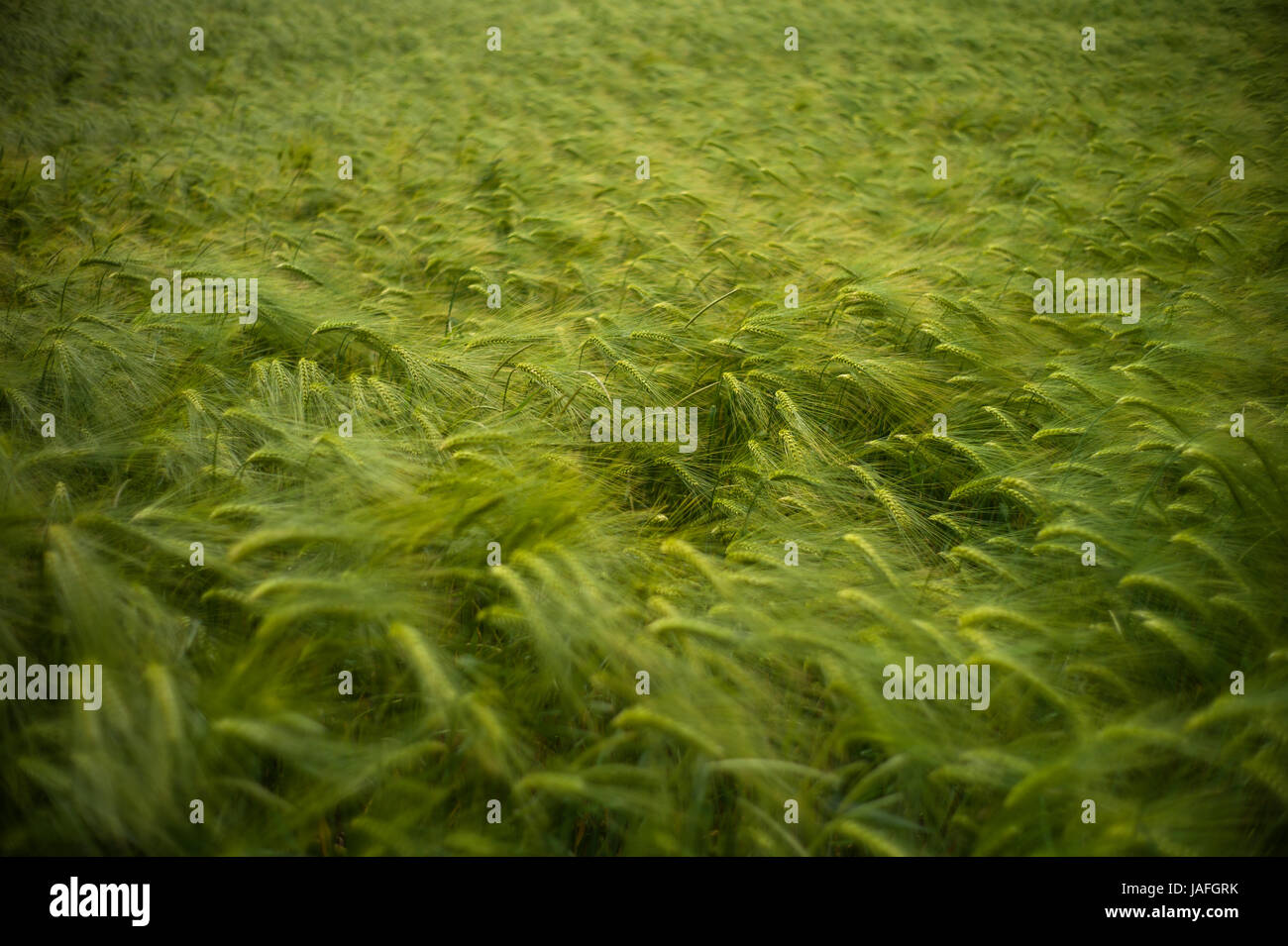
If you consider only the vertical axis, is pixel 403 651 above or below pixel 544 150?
below

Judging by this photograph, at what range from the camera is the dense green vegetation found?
1.23m

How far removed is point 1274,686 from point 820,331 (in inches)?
62.5

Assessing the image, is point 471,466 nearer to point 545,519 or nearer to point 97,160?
point 545,519

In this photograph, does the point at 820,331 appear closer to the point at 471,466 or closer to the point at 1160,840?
the point at 471,466

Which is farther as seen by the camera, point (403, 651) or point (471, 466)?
point (471, 466)

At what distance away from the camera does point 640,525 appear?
1.88m

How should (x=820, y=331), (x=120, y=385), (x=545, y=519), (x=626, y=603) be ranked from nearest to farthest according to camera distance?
(x=626, y=603) < (x=545, y=519) < (x=120, y=385) < (x=820, y=331)

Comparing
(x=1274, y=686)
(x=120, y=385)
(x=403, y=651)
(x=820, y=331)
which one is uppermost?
(x=820, y=331)

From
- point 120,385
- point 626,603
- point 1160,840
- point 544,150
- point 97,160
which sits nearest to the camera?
point 1160,840

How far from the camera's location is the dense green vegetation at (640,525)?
4.04 feet

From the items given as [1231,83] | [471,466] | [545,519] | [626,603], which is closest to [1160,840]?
[626,603]

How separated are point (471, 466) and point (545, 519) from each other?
0.85 feet

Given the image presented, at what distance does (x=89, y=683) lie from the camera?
1204mm

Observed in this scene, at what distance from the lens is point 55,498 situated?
153 cm
